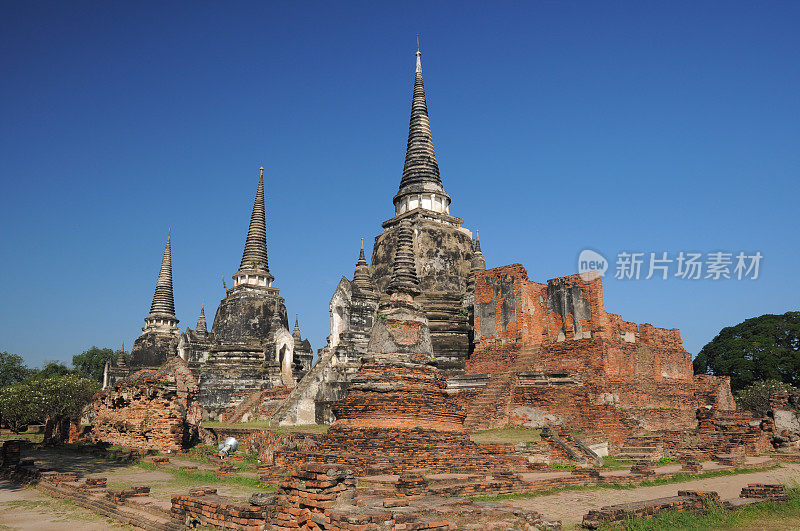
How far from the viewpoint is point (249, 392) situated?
2919cm

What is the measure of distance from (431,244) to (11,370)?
5227cm

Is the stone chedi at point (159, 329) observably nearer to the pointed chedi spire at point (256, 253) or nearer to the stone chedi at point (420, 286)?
the pointed chedi spire at point (256, 253)

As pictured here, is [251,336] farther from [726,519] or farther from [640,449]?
[726,519]

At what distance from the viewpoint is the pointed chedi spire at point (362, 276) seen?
26109 millimetres

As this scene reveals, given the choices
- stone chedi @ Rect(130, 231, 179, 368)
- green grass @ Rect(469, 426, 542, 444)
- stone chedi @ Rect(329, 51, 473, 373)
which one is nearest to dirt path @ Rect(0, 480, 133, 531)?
green grass @ Rect(469, 426, 542, 444)

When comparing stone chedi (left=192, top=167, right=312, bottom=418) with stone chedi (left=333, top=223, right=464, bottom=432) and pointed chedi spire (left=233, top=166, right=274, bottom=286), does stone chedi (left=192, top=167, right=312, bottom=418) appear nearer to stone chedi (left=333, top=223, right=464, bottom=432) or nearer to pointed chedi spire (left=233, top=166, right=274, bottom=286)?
pointed chedi spire (left=233, top=166, right=274, bottom=286)

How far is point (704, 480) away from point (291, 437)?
30.6 feet

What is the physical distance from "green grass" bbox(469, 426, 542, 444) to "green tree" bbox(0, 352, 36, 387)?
187ft

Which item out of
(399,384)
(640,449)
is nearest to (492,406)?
(640,449)

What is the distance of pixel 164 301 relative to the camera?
1887 inches

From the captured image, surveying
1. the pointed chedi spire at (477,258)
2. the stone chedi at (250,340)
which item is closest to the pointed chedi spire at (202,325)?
the stone chedi at (250,340)

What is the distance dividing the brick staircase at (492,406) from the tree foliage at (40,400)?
25.1 meters

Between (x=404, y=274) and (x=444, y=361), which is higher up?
(x=404, y=274)

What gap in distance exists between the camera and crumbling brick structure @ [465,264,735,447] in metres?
17.5
